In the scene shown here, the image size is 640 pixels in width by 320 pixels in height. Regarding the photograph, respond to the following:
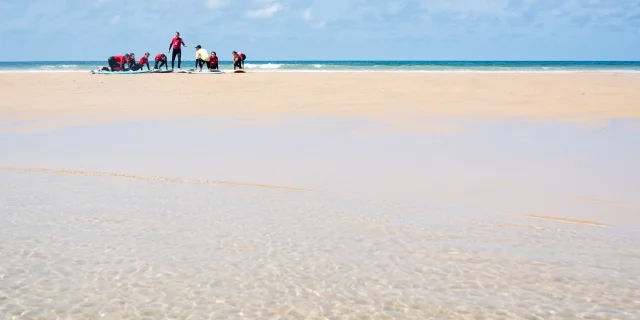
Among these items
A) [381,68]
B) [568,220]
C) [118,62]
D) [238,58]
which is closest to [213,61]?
[238,58]

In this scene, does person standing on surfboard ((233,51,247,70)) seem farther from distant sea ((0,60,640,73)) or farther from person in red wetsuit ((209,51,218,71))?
distant sea ((0,60,640,73))

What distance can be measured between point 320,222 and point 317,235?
0.90 feet

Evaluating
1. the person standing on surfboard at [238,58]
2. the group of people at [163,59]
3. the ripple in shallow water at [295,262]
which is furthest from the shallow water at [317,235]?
the person standing on surfboard at [238,58]

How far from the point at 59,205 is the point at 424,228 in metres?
2.17

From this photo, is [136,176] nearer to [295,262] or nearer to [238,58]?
[295,262]

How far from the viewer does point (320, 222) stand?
375cm

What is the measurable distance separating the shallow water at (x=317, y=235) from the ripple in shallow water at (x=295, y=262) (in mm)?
11

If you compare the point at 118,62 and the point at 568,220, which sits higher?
the point at 568,220

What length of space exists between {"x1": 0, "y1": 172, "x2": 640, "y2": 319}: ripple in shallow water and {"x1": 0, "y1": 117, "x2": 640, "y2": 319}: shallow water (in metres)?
0.01

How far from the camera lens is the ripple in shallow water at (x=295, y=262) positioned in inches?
99.1

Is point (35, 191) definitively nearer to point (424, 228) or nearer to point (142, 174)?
point (142, 174)

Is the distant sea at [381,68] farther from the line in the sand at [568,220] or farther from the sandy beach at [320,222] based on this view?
the line in the sand at [568,220]

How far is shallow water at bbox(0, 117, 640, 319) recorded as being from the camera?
2.57 metres

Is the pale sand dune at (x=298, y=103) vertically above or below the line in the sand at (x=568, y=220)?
below
